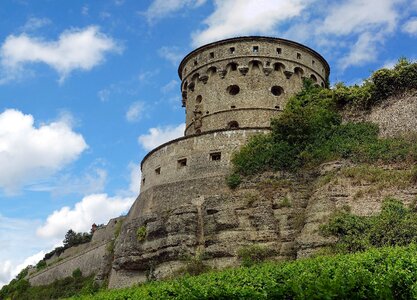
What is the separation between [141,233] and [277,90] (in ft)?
50.4

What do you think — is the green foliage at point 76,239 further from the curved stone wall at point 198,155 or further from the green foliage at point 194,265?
the green foliage at point 194,265

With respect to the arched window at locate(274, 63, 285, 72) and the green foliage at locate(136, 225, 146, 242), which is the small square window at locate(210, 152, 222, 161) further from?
the arched window at locate(274, 63, 285, 72)

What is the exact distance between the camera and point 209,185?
2877 centimetres

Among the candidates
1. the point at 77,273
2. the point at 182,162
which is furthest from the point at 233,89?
the point at 77,273

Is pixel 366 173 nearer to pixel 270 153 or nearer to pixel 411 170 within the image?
pixel 411 170

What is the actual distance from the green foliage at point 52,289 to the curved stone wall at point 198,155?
9.61 metres

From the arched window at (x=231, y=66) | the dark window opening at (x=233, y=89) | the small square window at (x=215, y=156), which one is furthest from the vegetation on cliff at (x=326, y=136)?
the arched window at (x=231, y=66)

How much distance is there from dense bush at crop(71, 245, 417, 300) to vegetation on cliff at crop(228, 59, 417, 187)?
37.0 ft

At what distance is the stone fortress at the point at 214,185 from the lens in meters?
25.5

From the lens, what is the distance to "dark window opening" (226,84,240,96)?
3662 cm

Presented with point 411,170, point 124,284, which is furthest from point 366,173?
point 124,284

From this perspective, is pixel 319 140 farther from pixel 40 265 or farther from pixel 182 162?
pixel 40 265

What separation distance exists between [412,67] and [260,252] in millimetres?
13433

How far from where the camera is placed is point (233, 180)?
91.9 feet
